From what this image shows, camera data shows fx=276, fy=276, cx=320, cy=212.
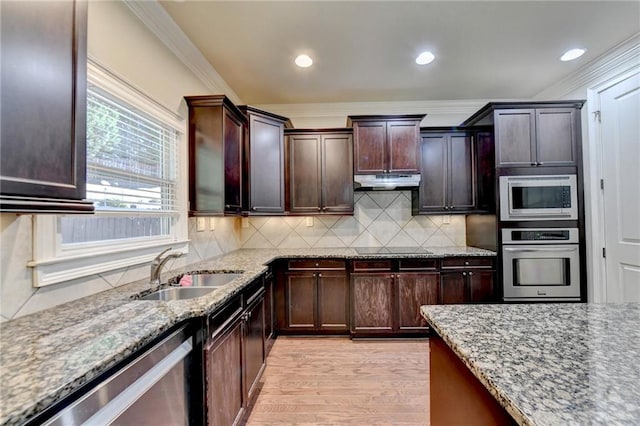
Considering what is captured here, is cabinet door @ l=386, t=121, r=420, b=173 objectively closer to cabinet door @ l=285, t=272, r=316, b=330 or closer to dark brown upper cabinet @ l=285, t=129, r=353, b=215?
dark brown upper cabinet @ l=285, t=129, r=353, b=215

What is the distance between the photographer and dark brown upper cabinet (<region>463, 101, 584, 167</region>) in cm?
289

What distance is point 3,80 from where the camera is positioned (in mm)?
805

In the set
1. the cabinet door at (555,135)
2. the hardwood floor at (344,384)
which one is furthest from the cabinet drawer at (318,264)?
the cabinet door at (555,135)

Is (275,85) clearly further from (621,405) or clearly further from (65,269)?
(621,405)

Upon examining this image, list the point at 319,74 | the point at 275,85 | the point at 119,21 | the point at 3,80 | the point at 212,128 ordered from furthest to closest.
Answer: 1. the point at 275,85
2. the point at 319,74
3. the point at 212,128
4. the point at 119,21
5. the point at 3,80

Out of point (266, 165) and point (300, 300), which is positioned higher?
point (266, 165)

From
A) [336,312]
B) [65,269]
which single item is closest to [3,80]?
[65,269]

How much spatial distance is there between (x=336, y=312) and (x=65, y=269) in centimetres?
239

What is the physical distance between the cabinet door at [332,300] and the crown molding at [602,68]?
3286 millimetres

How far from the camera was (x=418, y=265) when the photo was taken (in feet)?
9.89

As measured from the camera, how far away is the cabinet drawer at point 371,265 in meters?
→ 3.03

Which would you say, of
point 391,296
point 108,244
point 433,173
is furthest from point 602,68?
point 108,244

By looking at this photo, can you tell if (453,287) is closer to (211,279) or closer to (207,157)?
(211,279)

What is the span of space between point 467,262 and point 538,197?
0.98 m
